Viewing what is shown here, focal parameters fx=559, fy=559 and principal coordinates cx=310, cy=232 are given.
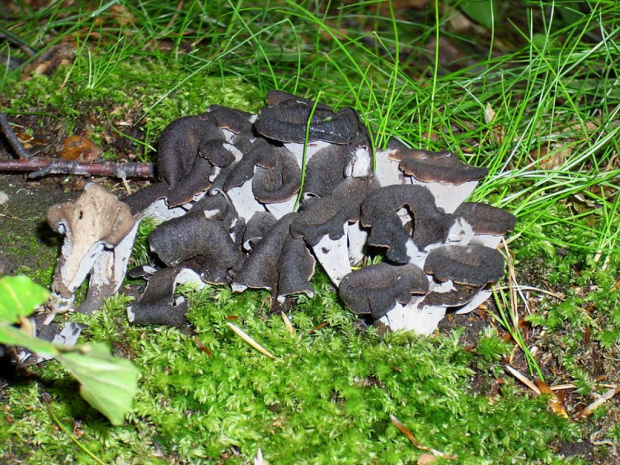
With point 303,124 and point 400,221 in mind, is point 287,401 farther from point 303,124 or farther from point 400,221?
point 303,124

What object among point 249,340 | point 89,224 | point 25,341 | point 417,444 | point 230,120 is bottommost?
point 417,444

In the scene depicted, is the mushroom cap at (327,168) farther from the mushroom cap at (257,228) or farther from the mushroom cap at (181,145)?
the mushroom cap at (181,145)

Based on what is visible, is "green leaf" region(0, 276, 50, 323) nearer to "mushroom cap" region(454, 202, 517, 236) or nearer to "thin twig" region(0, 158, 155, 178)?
"mushroom cap" region(454, 202, 517, 236)

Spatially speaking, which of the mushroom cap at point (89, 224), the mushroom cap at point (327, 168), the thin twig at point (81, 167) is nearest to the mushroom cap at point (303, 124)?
the mushroom cap at point (327, 168)

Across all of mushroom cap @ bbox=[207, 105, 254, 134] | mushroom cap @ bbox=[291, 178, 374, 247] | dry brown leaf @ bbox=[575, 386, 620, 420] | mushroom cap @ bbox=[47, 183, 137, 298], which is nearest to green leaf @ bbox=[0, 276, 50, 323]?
mushroom cap @ bbox=[47, 183, 137, 298]

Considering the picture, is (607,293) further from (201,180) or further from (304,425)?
(201,180)

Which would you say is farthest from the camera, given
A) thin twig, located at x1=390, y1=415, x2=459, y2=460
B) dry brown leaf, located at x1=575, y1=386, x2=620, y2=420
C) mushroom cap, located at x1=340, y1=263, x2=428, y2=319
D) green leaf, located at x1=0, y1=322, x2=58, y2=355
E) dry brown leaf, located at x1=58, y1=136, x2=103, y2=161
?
dry brown leaf, located at x1=58, y1=136, x2=103, y2=161

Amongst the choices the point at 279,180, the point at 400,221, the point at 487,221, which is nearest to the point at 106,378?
the point at 400,221
